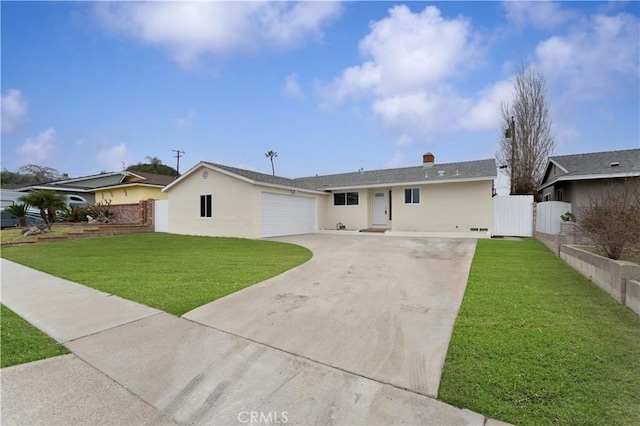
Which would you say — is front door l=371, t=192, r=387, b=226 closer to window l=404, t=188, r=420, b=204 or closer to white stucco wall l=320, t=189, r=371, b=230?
white stucco wall l=320, t=189, r=371, b=230

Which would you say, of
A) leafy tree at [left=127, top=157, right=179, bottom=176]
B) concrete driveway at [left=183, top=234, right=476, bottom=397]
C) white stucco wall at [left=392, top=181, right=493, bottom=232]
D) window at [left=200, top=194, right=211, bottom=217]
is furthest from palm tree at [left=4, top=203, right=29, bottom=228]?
leafy tree at [left=127, top=157, right=179, bottom=176]

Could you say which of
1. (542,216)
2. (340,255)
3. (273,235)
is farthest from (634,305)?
(273,235)

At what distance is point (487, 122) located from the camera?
24906 millimetres

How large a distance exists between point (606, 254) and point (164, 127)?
23.3 metres

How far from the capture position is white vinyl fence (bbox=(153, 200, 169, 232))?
64.4 ft

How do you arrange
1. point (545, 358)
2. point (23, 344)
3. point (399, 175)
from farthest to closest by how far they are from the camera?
point (399, 175) < point (23, 344) < point (545, 358)

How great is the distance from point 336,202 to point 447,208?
7162 millimetres

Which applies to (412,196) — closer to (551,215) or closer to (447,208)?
(447,208)

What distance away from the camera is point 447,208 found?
55.6 ft

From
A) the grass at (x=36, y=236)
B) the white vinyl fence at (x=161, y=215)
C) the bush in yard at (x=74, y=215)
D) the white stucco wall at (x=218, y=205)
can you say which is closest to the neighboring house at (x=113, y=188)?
the white vinyl fence at (x=161, y=215)

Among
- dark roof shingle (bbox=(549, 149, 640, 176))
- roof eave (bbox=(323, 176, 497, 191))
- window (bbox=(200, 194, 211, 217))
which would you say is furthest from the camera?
window (bbox=(200, 194, 211, 217))

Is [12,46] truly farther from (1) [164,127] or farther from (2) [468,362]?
(2) [468,362]

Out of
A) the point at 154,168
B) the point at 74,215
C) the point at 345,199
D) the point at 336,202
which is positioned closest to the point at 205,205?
the point at 336,202

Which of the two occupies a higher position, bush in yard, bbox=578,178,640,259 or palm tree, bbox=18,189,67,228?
palm tree, bbox=18,189,67,228
